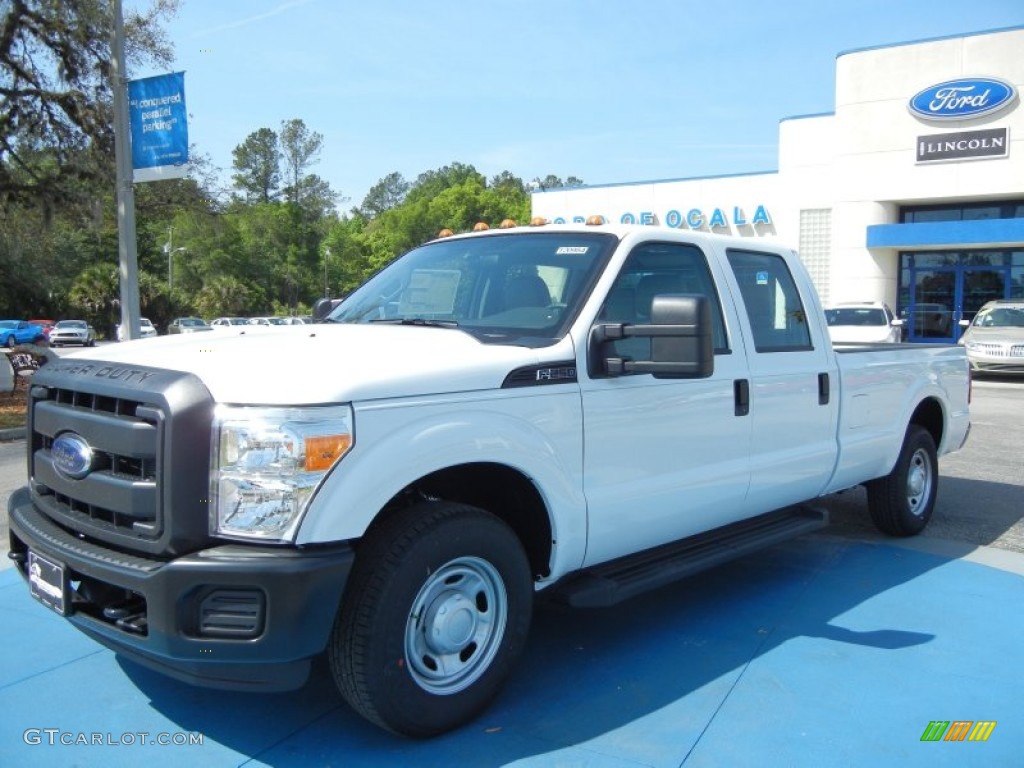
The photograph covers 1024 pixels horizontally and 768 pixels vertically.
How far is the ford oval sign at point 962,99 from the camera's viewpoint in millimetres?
24641

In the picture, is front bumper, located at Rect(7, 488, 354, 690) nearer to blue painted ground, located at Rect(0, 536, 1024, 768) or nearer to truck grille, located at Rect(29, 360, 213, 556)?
truck grille, located at Rect(29, 360, 213, 556)

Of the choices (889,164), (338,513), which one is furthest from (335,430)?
(889,164)

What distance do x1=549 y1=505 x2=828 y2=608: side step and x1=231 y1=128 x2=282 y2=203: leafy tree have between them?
296 ft

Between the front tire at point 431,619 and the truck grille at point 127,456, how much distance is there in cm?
59

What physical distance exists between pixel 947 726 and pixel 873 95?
26.6 metres

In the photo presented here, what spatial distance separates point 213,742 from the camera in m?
3.29

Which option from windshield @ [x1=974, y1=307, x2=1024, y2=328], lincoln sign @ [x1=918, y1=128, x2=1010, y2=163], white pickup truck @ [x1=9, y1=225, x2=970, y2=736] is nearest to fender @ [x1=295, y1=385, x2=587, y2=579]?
white pickup truck @ [x1=9, y1=225, x2=970, y2=736]

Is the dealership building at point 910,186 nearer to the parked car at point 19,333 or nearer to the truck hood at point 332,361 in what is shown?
the truck hood at point 332,361

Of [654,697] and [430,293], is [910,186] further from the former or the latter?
[654,697]

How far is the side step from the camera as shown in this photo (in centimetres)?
370

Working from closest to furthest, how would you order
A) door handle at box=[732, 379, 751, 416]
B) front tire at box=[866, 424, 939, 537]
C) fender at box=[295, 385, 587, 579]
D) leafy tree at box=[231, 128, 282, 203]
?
1. fender at box=[295, 385, 587, 579]
2. door handle at box=[732, 379, 751, 416]
3. front tire at box=[866, 424, 939, 537]
4. leafy tree at box=[231, 128, 282, 203]

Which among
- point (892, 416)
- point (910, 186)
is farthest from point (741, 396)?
point (910, 186)

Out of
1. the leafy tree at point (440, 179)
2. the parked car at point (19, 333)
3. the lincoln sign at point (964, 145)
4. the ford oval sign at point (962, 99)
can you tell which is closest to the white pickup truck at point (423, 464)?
the lincoln sign at point (964, 145)

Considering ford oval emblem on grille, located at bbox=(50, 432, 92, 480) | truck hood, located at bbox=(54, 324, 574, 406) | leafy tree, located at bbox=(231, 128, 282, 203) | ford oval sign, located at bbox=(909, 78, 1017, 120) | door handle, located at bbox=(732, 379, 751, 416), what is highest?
leafy tree, located at bbox=(231, 128, 282, 203)
